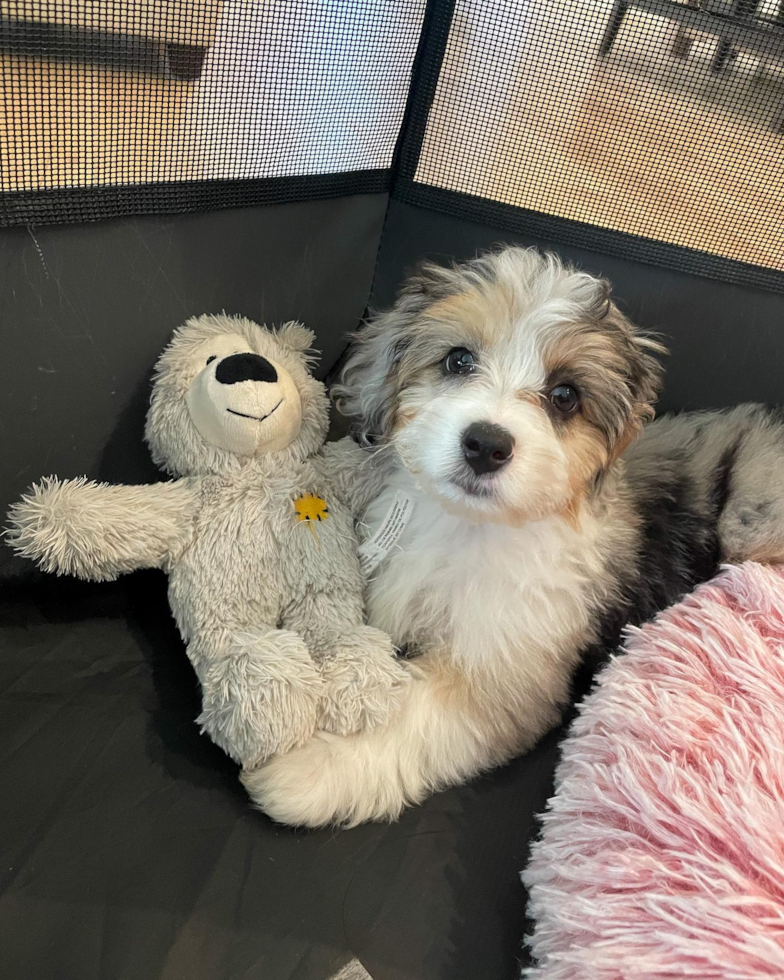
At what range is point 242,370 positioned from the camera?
1517mm

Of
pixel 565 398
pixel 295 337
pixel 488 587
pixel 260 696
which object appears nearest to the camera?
pixel 260 696

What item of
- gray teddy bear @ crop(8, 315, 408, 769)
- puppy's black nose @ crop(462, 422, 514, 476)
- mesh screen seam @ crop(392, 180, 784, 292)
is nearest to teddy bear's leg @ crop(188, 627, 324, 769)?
gray teddy bear @ crop(8, 315, 408, 769)

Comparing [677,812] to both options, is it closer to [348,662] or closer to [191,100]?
[348,662]

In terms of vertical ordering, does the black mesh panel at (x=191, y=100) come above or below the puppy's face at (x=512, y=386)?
above

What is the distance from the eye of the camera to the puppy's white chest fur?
1527mm

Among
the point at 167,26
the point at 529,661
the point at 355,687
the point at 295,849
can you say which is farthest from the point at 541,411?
the point at 167,26

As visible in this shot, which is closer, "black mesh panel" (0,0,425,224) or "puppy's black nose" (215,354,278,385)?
"black mesh panel" (0,0,425,224)

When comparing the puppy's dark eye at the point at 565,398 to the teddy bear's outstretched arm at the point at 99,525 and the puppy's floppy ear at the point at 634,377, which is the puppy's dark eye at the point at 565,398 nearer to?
the puppy's floppy ear at the point at 634,377

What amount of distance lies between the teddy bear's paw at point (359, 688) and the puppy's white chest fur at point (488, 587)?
0.14 m

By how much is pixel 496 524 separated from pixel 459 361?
0.35 m

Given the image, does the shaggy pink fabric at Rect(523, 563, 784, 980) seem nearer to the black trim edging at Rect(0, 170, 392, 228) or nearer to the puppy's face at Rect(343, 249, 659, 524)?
the puppy's face at Rect(343, 249, 659, 524)

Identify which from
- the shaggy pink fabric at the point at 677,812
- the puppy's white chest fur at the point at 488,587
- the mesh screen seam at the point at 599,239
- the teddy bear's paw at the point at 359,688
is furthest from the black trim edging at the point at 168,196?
the shaggy pink fabric at the point at 677,812

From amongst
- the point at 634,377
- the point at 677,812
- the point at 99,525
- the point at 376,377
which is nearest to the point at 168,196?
the point at 376,377

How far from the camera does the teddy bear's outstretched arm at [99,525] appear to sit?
1.48 meters
